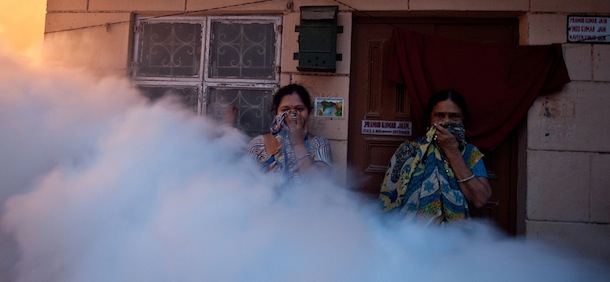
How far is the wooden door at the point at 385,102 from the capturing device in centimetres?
408

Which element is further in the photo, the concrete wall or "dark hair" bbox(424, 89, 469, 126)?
the concrete wall

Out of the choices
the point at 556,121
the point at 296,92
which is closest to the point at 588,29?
the point at 556,121

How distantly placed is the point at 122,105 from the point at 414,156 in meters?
2.17

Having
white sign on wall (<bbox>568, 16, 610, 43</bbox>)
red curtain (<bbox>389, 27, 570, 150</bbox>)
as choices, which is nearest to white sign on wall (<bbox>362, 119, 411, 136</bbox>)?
red curtain (<bbox>389, 27, 570, 150</bbox>)

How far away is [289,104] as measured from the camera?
12.0 feet

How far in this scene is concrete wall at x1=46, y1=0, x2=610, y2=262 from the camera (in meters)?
3.84

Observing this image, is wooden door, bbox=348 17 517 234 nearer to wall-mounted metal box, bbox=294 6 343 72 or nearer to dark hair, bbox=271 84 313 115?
wall-mounted metal box, bbox=294 6 343 72

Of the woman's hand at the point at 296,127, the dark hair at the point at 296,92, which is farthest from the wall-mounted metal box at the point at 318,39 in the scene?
the woman's hand at the point at 296,127

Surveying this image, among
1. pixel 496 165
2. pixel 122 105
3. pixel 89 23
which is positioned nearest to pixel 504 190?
pixel 496 165

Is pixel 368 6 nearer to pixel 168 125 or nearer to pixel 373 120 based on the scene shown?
pixel 373 120

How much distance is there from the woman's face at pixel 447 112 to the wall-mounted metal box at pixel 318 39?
38.6 inches

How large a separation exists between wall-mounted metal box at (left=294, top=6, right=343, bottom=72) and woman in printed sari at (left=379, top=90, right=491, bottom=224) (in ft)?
3.51

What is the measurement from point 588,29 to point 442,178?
202 cm

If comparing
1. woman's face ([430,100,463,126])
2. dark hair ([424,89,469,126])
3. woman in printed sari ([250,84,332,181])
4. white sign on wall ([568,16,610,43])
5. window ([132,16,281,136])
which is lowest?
woman in printed sari ([250,84,332,181])
